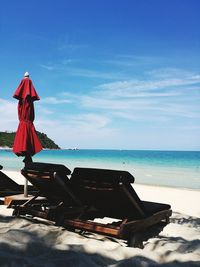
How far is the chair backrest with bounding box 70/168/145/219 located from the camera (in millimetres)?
4148

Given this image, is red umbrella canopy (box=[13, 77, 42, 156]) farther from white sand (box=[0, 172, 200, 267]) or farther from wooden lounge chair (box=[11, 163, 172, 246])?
white sand (box=[0, 172, 200, 267])

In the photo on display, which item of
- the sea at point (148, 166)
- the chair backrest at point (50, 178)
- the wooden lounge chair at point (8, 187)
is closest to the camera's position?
the chair backrest at point (50, 178)

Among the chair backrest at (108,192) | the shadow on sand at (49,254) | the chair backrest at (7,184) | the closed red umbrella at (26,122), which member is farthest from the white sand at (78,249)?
the chair backrest at (7,184)

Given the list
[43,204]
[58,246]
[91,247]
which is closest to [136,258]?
[91,247]

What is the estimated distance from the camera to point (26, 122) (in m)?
6.50

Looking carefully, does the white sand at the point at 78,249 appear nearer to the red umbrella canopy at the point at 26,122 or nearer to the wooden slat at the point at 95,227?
the wooden slat at the point at 95,227

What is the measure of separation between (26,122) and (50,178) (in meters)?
1.98

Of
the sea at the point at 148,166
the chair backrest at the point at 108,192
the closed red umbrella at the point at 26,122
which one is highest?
the closed red umbrella at the point at 26,122

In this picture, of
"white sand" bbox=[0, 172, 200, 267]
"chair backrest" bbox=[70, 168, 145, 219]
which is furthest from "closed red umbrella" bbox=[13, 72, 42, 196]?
"chair backrest" bbox=[70, 168, 145, 219]

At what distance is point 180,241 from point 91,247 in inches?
61.0

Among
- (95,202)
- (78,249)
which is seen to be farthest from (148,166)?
(78,249)

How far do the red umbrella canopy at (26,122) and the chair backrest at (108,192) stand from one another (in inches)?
76.6

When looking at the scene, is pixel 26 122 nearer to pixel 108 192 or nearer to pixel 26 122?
pixel 26 122

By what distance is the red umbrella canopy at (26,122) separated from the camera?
6.37 m
